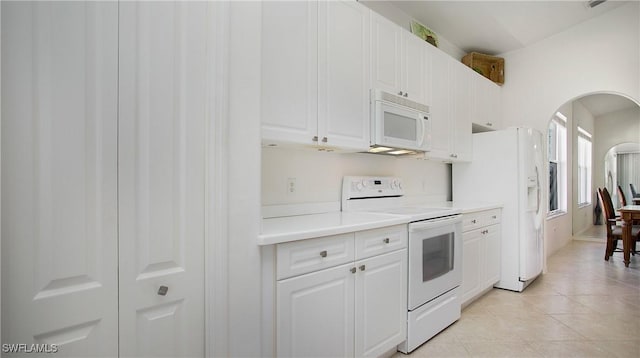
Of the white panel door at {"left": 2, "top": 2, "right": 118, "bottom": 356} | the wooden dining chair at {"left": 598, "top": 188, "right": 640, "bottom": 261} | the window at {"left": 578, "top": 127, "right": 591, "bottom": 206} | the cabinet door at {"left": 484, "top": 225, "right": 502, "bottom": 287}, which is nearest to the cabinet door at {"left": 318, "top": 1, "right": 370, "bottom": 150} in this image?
the white panel door at {"left": 2, "top": 2, "right": 118, "bottom": 356}

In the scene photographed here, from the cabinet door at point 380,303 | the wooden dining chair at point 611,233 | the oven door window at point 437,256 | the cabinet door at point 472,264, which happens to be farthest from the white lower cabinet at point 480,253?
the wooden dining chair at point 611,233

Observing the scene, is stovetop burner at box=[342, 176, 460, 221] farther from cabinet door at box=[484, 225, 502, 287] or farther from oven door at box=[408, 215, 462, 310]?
cabinet door at box=[484, 225, 502, 287]

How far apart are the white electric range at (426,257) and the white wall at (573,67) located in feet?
8.66

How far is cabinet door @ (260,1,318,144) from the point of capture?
1690 mm

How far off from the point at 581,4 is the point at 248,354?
462cm

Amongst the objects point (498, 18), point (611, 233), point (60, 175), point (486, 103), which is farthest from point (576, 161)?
point (60, 175)

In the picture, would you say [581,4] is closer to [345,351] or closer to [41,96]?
[345,351]

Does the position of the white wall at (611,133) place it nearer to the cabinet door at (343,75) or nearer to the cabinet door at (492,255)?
the cabinet door at (492,255)

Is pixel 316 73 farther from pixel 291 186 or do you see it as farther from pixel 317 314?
pixel 317 314

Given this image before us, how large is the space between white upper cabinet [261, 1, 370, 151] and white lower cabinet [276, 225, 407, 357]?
0.67 meters

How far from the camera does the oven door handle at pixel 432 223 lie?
2039 mm

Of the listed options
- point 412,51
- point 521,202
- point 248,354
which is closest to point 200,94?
point 248,354

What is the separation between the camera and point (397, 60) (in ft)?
8.29

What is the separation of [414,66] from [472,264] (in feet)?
6.02
